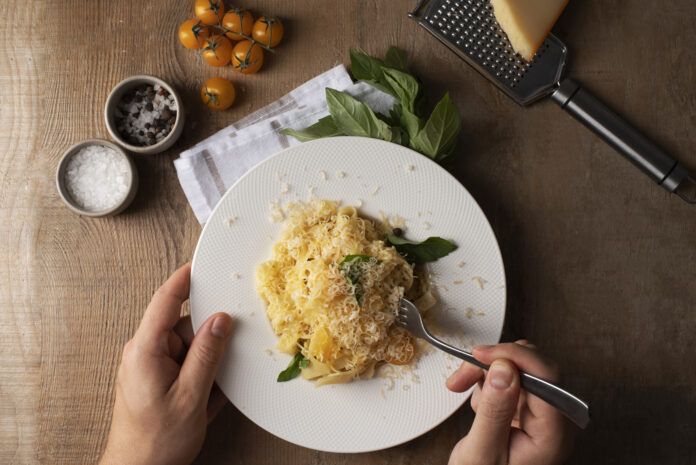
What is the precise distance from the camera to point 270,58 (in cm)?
221

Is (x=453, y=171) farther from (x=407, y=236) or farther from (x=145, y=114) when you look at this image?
(x=145, y=114)

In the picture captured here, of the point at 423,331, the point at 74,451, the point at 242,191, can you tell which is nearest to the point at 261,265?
the point at 242,191

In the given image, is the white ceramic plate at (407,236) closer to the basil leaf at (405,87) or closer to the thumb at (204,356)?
the thumb at (204,356)

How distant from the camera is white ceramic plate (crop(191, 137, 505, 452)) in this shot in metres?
1.84

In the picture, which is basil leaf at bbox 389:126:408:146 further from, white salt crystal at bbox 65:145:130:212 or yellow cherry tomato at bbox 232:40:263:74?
white salt crystal at bbox 65:145:130:212

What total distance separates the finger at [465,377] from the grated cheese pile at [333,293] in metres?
0.18

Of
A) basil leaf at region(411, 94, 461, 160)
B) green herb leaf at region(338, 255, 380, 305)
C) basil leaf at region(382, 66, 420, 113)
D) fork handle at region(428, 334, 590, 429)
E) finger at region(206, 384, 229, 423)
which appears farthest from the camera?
finger at region(206, 384, 229, 423)

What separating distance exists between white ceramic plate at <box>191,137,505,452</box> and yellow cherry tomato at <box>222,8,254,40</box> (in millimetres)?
669

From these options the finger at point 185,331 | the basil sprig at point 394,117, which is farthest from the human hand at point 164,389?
the basil sprig at point 394,117

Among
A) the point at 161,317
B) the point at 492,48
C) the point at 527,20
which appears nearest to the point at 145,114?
the point at 161,317

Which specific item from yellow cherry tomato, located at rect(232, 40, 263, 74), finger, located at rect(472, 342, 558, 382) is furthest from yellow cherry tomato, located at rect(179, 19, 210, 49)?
finger, located at rect(472, 342, 558, 382)

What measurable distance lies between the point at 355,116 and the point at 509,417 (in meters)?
1.21

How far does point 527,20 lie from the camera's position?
200 centimetres

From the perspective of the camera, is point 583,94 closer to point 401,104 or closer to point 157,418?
point 401,104
